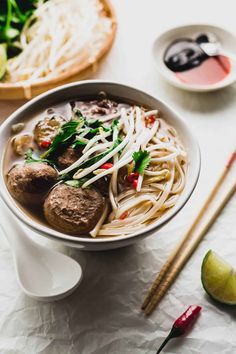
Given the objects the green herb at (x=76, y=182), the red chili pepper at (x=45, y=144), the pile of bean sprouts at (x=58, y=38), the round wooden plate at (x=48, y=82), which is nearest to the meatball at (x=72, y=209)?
the green herb at (x=76, y=182)

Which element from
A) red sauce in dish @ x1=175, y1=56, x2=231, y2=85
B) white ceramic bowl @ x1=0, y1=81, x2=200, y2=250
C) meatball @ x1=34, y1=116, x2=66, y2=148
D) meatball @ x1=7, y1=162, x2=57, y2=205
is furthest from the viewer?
red sauce in dish @ x1=175, y1=56, x2=231, y2=85


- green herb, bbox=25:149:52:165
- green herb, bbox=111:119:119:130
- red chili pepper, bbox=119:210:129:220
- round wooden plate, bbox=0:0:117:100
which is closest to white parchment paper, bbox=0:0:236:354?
red chili pepper, bbox=119:210:129:220

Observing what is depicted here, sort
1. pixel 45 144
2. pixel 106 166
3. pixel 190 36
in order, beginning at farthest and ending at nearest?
1. pixel 190 36
2. pixel 45 144
3. pixel 106 166

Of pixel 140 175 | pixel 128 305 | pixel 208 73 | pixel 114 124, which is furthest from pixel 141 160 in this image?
pixel 208 73

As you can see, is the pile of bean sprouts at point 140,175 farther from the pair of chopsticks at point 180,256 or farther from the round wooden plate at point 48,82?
the round wooden plate at point 48,82

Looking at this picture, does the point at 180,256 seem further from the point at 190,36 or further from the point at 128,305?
the point at 190,36

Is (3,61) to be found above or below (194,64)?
below

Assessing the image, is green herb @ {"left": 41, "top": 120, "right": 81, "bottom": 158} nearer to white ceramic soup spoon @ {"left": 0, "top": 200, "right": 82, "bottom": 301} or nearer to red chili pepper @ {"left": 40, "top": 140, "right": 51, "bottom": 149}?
red chili pepper @ {"left": 40, "top": 140, "right": 51, "bottom": 149}
